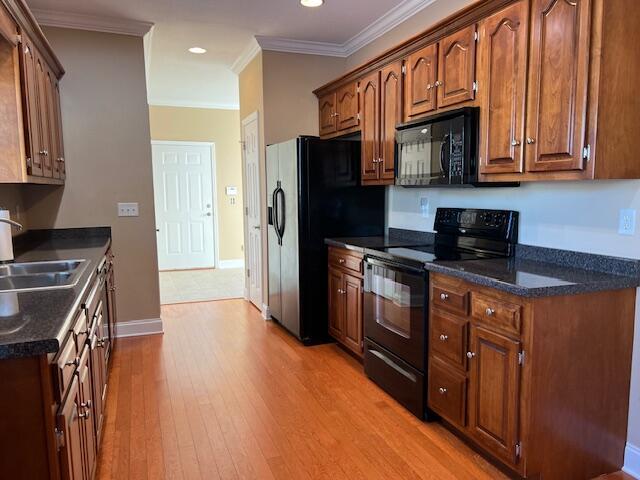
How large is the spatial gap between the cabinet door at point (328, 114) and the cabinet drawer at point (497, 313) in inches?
97.5

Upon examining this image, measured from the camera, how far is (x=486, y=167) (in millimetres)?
2395

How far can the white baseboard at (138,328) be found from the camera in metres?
4.08

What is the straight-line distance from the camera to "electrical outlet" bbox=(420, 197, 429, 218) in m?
3.41

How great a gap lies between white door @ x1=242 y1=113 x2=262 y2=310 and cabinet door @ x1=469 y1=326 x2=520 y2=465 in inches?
115

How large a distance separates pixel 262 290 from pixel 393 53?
8.60 ft

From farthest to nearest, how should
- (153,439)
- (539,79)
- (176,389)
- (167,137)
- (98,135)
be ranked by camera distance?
1. (167,137)
2. (98,135)
3. (176,389)
4. (153,439)
5. (539,79)

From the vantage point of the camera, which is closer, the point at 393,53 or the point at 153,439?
the point at 153,439

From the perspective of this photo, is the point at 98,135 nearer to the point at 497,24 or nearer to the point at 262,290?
the point at 262,290

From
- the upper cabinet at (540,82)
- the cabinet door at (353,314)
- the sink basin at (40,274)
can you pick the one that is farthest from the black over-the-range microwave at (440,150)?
the sink basin at (40,274)

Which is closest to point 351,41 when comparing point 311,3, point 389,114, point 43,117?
point 311,3

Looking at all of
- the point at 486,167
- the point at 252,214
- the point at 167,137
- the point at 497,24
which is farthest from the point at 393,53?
the point at 167,137

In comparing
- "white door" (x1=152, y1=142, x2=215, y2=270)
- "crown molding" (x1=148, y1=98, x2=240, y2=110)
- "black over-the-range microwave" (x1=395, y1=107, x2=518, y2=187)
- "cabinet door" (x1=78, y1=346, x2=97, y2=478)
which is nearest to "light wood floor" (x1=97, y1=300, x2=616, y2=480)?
"cabinet door" (x1=78, y1=346, x2=97, y2=478)

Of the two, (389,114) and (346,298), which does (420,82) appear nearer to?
(389,114)

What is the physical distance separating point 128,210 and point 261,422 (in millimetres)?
2338
